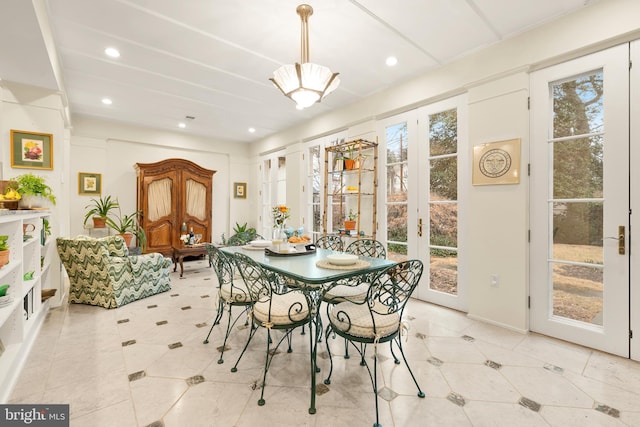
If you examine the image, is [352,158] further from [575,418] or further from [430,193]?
[575,418]

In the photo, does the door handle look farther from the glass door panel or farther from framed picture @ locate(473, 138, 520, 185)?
framed picture @ locate(473, 138, 520, 185)

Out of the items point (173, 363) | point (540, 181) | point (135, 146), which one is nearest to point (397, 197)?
point (540, 181)

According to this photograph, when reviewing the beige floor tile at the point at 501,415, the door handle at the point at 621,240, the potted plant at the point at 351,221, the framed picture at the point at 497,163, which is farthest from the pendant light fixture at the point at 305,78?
the door handle at the point at 621,240

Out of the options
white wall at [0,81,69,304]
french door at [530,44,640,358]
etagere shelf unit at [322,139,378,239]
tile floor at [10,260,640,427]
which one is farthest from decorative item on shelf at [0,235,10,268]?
french door at [530,44,640,358]

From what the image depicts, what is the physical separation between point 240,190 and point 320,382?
6012mm

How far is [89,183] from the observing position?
5.44 metres

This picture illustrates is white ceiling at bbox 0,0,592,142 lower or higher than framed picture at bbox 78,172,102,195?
higher

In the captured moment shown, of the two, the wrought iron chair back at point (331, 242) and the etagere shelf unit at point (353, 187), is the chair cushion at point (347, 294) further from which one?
the etagere shelf unit at point (353, 187)

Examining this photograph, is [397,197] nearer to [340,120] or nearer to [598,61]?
[340,120]

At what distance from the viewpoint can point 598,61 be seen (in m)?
2.41

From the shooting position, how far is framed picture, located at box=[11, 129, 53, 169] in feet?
10.4

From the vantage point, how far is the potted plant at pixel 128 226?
5.33 meters

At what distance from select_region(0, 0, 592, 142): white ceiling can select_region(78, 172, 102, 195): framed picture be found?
1.73 metres

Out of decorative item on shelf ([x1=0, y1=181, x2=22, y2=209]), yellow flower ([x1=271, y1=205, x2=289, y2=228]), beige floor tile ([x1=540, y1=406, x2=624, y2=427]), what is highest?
decorative item on shelf ([x1=0, y1=181, x2=22, y2=209])
